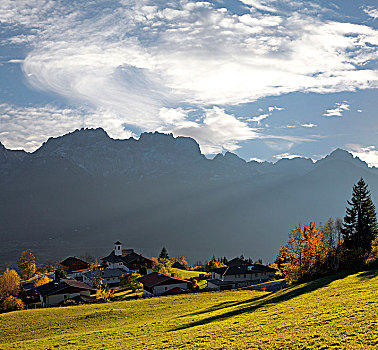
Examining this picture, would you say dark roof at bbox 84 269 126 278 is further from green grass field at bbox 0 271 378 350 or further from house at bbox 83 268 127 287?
green grass field at bbox 0 271 378 350

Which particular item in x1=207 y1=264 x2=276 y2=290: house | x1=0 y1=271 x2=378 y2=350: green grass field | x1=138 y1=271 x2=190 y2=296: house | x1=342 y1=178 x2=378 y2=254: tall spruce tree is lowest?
x1=207 y1=264 x2=276 y2=290: house

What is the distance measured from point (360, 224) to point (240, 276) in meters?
36.7

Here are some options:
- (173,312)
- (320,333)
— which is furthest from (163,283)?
(320,333)

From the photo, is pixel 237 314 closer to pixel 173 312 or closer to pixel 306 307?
pixel 306 307

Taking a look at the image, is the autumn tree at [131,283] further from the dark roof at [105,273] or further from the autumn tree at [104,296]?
the dark roof at [105,273]

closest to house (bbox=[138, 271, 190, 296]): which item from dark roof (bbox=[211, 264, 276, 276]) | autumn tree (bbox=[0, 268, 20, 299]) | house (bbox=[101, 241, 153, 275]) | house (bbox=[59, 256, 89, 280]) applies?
dark roof (bbox=[211, 264, 276, 276])

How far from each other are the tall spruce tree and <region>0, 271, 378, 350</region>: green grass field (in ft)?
51.1

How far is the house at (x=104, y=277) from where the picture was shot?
87281 millimetres

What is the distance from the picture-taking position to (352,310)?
2584cm

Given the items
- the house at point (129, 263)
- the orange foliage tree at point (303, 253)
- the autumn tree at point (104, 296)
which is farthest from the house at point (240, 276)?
the house at point (129, 263)

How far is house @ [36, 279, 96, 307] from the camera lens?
68000 millimetres

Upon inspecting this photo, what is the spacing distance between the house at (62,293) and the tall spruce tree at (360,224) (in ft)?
166

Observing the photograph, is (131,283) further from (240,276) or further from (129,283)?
(240,276)

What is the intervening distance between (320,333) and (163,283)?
186 ft
